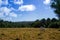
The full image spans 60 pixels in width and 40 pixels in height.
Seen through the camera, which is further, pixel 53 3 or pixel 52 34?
pixel 53 3

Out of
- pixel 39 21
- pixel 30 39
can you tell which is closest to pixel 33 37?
pixel 30 39

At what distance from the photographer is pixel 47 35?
24.2 meters

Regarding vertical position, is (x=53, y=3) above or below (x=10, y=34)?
above

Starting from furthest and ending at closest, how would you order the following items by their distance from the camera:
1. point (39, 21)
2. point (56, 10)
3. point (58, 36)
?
point (39, 21) < point (56, 10) < point (58, 36)

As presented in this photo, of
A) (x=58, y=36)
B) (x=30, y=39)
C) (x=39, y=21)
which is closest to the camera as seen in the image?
(x=30, y=39)

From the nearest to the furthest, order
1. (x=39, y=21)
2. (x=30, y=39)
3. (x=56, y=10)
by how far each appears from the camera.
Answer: (x=30, y=39), (x=56, y=10), (x=39, y=21)

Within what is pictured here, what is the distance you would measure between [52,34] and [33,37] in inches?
114

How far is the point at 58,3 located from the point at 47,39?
2139 cm

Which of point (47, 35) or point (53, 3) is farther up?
point (53, 3)

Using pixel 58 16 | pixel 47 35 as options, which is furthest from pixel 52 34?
pixel 58 16

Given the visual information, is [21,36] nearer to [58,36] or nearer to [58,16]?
[58,36]

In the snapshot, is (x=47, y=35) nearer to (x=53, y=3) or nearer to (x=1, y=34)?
(x=1, y=34)

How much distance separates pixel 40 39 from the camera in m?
22.4

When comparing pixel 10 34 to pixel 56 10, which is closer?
pixel 10 34
